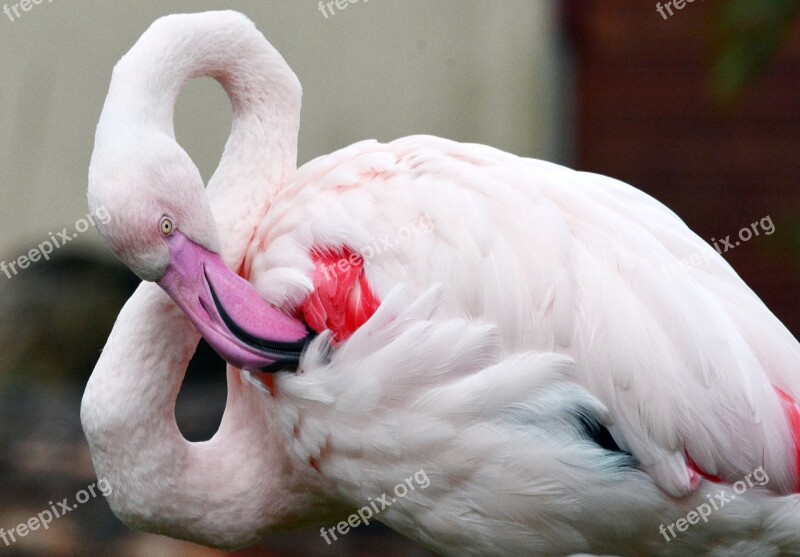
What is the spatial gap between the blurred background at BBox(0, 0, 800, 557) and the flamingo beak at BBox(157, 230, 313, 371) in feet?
6.70

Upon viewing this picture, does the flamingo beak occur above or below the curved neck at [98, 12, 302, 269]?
below

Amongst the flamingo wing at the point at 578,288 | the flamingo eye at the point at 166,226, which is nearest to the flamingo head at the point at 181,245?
the flamingo eye at the point at 166,226

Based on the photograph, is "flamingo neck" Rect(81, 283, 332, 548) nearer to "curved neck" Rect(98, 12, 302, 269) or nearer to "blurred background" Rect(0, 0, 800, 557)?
"curved neck" Rect(98, 12, 302, 269)

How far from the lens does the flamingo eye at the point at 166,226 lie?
2.51m

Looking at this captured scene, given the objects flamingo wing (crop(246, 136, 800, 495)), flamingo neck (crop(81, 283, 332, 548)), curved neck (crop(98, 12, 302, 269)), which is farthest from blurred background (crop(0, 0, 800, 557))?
flamingo neck (crop(81, 283, 332, 548))

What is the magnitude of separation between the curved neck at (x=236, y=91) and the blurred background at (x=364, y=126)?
1655 mm

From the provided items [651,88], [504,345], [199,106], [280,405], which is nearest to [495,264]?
[504,345]

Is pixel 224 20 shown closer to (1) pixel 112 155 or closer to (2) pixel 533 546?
(1) pixel 112 155

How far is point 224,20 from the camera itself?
2902 millimetres

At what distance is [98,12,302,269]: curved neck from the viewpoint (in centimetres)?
273

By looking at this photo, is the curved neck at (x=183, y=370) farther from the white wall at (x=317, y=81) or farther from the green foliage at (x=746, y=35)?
the white wall at (x=317, y=81)

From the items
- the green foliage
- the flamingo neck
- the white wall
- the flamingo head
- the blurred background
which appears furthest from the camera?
the white wall

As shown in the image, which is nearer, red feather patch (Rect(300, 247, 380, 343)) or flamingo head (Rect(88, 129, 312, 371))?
flamingo head (Rect(88, 129, 312, 371))

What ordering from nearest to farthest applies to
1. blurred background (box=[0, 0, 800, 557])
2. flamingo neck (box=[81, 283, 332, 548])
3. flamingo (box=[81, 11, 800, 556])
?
flamingo (box=[81, 11, 800, 556]), flamingo neck (box=[81, 283, 332, 548]), blurred background (box=[0, 0, 800, 557])
